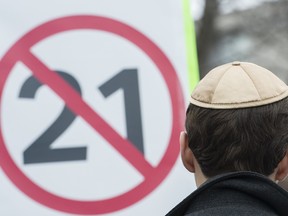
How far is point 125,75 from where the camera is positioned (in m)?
2.08

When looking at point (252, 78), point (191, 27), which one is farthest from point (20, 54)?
point (252, 78)

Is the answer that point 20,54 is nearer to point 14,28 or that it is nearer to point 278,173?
point 14,28

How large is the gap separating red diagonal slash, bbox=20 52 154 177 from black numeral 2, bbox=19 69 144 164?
0.01m

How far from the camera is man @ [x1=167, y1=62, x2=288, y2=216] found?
1377 millimetres

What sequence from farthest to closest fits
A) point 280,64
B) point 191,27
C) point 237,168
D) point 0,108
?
point 280,64 < point 191,27 < point 0,108 < point 237,168

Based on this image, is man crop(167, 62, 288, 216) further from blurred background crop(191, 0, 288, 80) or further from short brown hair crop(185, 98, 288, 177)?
blurred background crop(191, 0, 288, 80)

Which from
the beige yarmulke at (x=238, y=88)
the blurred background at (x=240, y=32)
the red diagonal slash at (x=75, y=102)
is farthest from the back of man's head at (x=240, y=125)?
the blurred background at (x=240, y=32)

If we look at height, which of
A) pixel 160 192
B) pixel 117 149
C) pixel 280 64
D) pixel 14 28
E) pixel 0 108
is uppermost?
pixel 14 28

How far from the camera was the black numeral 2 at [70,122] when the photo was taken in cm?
198

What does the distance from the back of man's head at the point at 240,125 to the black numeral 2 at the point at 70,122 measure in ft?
1.89

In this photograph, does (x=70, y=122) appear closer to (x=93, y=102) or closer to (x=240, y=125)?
(x=93, y=102)

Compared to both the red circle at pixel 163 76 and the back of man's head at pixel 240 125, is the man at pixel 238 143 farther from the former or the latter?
the red circle at pixel 163 76

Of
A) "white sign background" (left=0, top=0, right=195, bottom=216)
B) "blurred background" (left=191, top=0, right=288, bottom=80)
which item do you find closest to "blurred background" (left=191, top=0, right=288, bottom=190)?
"blurred background" (left=191, top=0, right=288, bottom=80)

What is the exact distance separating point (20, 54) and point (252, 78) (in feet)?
2.41
